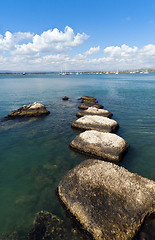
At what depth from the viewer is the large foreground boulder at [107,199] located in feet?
19.5

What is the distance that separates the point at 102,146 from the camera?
39.2ft

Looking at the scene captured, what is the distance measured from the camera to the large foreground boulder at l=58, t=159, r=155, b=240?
19.5ft

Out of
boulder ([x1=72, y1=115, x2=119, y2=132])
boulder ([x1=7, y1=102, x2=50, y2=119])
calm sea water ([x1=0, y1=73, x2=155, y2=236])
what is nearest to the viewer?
calm sea water ([x1=0, y1=73, x2=155, y2=236])

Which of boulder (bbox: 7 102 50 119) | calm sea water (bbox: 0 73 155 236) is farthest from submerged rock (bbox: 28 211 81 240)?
boulder (bbox: 7 102 50 119)

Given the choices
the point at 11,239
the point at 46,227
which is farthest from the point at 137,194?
the point at 11,239

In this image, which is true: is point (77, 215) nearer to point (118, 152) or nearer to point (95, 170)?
point (95, 170)

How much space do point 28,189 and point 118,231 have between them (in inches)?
233

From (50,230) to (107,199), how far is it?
315 centimetres

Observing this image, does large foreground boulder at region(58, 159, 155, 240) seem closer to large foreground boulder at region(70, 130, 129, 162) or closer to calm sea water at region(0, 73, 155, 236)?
calm sea water at region(0, 73, 155, 236)

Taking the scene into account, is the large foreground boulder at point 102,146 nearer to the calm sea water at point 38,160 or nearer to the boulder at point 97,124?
the calm sea water at point 38,160

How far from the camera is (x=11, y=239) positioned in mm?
6234

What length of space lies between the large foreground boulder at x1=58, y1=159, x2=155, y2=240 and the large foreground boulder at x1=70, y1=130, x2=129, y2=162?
3.02 metres

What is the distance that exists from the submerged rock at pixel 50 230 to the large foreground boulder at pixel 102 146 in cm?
601

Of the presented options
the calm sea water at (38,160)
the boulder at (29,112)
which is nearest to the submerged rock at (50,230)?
the calm sea water at (38,160)
